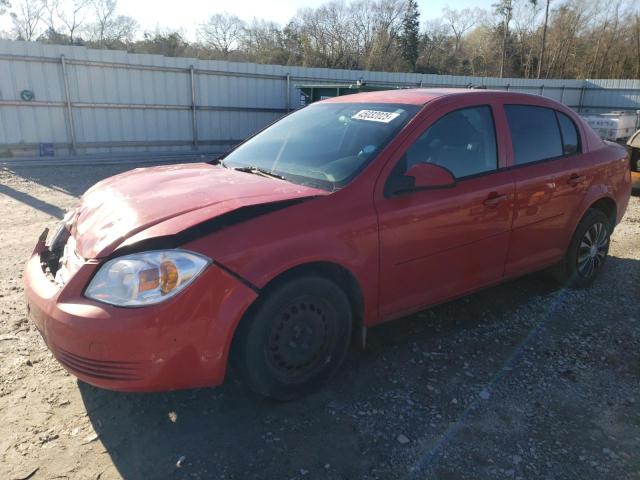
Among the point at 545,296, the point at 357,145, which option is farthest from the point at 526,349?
the point at 357,145

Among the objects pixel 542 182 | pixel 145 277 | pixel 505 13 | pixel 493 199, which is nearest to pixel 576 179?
pixel 542 182

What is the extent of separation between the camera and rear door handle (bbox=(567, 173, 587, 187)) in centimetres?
407

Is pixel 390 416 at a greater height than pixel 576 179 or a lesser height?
lesser

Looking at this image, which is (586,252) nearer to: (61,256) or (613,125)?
(61,256)

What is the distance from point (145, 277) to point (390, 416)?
4.96ft

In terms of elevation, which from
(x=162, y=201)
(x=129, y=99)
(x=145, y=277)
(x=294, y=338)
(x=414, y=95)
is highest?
(x=414, y=95)

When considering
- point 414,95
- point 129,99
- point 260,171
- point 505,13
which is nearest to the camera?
point 260,171

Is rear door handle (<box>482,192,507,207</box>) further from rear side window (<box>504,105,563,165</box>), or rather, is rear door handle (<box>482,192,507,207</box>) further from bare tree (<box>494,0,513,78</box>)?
bare tree (<box>494,0,513,78</box>)

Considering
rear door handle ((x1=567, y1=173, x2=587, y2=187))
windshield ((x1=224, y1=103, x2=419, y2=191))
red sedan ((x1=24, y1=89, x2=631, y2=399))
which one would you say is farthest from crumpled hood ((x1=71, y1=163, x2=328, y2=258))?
rear door handle ((x1=567, y1=173, x2=587, y2=187))

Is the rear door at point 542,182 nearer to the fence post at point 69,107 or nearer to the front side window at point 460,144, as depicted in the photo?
the front side window at point 460,144

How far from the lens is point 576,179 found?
13.5 feet

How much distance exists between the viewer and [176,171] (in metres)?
3.53

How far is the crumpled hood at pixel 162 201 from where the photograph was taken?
2428 millimetres

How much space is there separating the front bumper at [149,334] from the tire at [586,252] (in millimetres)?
3270
